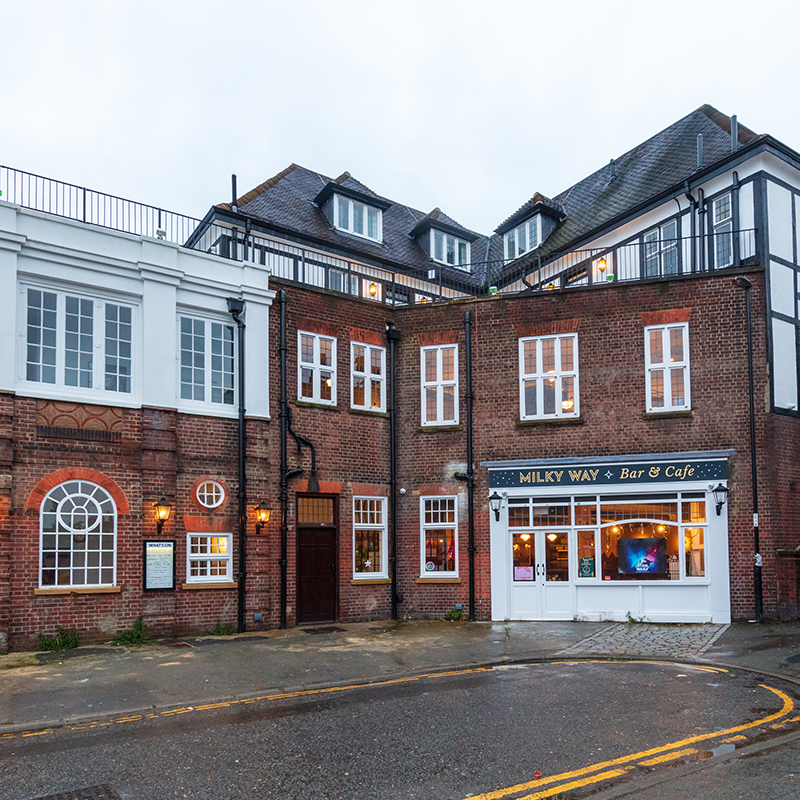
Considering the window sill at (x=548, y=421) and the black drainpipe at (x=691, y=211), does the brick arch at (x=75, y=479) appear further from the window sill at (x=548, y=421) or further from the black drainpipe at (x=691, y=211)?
the black drainpipe at (x=691, y=211)

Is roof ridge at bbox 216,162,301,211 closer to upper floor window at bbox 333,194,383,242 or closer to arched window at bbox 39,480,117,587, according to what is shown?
upper floor window at bbox 333,194,383,242

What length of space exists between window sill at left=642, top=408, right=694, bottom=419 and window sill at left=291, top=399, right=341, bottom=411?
7.15 m

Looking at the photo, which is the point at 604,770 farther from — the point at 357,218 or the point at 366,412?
the point at 357,218

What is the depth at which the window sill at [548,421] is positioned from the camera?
1791cm

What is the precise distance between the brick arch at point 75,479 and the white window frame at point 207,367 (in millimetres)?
2210

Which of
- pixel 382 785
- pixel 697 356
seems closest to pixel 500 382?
pixel 697 356

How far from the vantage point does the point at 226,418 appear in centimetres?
1658

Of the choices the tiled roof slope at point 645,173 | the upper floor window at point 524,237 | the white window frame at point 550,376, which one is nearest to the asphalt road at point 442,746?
the white window frame at point 550,376

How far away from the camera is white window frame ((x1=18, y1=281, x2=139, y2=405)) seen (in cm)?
1427

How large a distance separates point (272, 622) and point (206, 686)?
19.0ft

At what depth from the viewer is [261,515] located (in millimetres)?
16531

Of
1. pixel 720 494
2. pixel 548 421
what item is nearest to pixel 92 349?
pixel 548 421

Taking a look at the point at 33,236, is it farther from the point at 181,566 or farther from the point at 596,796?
the point at 596,796

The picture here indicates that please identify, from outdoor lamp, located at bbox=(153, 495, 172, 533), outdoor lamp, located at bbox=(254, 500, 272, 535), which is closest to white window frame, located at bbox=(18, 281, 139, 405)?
outdoor lamp, located at bbox=(153, 495, 172, 533)
